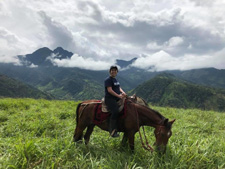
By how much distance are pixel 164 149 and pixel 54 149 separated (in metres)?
3.91

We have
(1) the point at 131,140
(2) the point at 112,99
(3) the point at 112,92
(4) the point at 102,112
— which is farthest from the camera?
(4) the point at 102,112

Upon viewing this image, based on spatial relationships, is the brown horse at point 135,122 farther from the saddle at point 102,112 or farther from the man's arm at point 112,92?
the man's arm at point 112,92

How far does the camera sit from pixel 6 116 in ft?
34.7

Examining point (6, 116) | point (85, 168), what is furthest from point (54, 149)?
point (6, 116)

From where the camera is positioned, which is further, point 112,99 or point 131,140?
point 112,99

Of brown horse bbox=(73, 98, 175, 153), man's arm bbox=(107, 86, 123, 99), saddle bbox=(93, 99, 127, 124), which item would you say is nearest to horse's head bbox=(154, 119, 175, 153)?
brown horse bbox=(73, 98, 175, 153)

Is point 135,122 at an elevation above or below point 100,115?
below

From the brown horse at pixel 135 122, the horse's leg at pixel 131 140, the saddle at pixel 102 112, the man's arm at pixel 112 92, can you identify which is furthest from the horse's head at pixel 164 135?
the man's arm at pixel 112 92

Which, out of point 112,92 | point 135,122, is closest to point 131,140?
point 135,122

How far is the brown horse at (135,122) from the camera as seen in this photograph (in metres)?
5.48

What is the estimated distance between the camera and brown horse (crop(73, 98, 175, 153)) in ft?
18.0

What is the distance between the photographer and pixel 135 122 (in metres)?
5.95

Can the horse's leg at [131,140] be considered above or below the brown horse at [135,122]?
below

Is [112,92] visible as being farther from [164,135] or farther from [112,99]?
[164,135]
